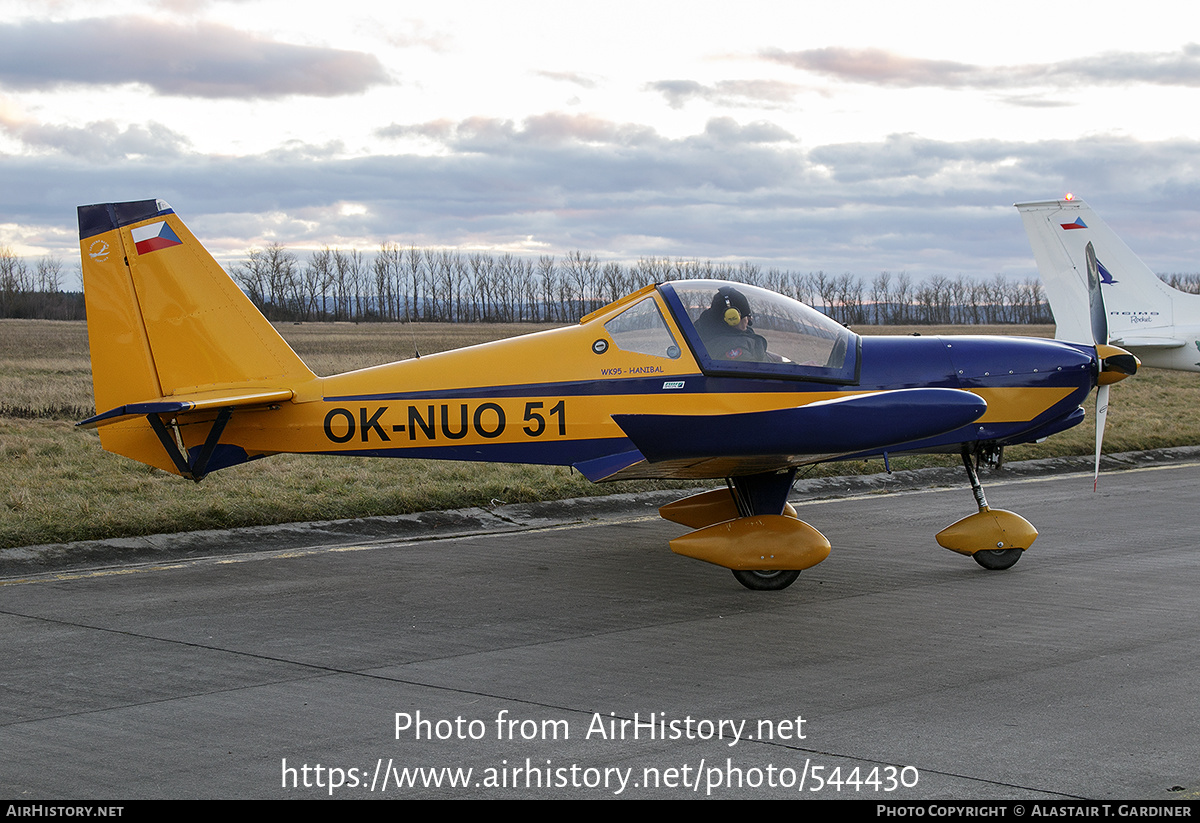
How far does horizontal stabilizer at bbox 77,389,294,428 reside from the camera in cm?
779

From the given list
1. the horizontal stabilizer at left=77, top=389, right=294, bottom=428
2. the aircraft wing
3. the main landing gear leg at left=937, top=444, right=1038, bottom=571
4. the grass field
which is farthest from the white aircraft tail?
the horizontal stabilizer at left=77, top=389, right=294, bottom=428

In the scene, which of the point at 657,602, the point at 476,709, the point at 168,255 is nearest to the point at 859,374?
the point at 657,602

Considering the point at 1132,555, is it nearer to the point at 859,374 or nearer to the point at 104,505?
the point at 859,374

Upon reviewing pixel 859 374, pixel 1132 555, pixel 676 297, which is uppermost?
pixel 676 297

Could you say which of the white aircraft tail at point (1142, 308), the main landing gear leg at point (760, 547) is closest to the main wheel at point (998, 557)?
the main landing gear leg at point (760, 547)

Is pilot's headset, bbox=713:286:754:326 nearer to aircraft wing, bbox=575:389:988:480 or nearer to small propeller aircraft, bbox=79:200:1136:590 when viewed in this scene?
small propeller aircraft, bbox=79:200:1136:590

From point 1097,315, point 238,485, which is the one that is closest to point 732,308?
point 1097,315

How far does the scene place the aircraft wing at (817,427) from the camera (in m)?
6.97

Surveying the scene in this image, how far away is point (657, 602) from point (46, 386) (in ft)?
68.4

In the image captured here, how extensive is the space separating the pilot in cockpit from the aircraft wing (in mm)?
1037

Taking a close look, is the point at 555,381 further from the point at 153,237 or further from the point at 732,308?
the point at 153,237

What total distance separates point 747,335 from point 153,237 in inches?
191

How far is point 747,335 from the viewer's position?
8.04 metres

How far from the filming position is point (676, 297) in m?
8.05
